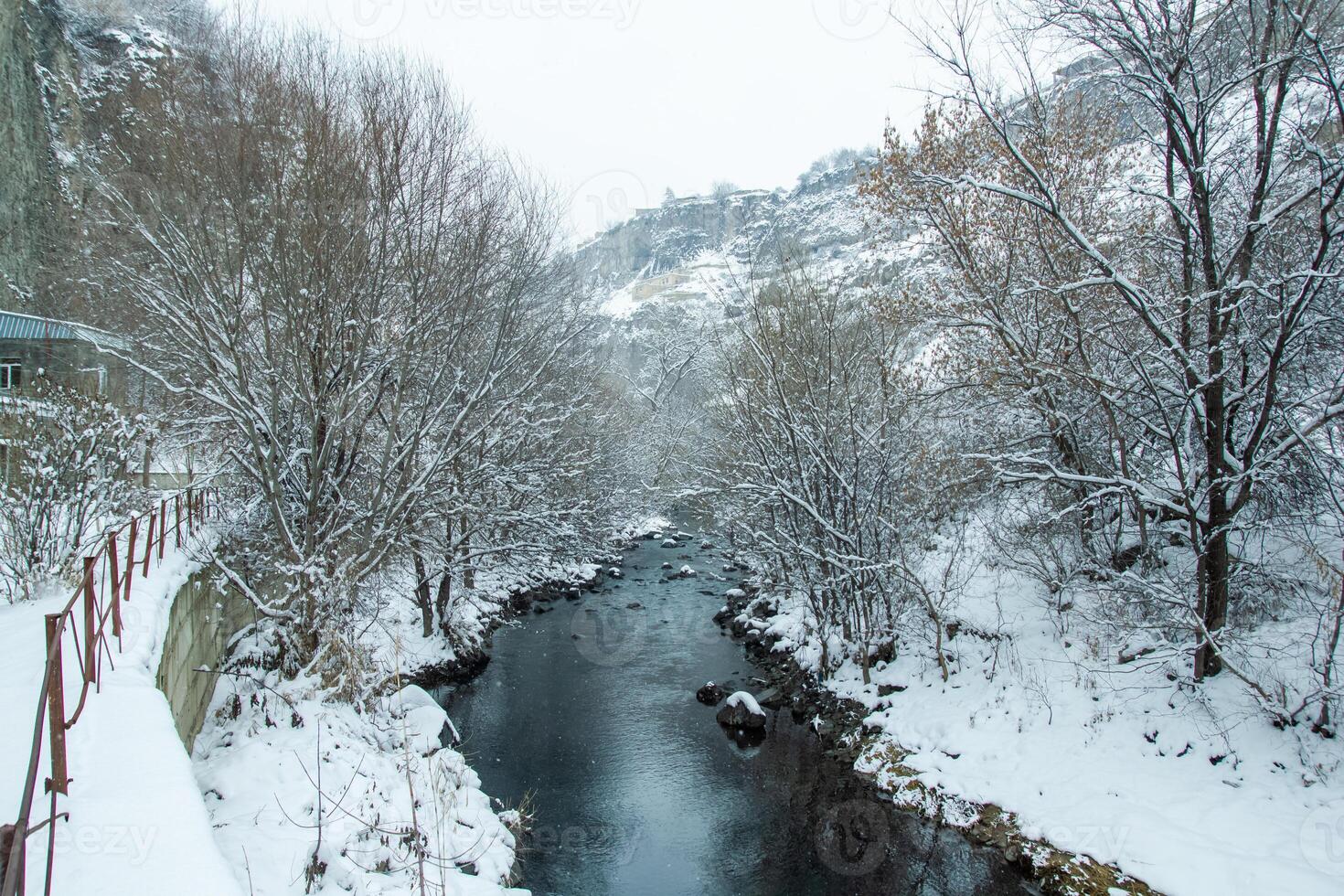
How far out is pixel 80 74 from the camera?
103ft

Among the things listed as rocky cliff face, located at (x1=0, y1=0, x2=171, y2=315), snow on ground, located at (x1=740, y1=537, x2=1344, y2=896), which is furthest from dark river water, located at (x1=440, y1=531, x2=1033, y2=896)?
rocky cliff face, located at (x1=0, y1=0, x2=171, y2=315)

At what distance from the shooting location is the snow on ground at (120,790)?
10.5ft

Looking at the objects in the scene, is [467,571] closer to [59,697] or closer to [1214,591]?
[59,697]

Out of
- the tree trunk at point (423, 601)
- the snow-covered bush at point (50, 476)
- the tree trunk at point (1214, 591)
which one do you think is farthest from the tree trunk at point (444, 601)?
the tree trunk at point (1214, 591)

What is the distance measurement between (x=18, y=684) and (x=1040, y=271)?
12378 mm

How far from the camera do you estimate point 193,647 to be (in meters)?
8.02

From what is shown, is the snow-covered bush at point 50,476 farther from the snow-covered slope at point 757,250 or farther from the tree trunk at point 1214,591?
the tree trunk at point 1214,591

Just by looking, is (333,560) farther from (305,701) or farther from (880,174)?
(880,174)

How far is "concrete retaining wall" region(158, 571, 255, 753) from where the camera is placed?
21.9ft

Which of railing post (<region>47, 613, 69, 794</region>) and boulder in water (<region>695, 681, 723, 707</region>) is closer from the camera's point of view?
railing post (<region>47, 613, 69, 794</region>)

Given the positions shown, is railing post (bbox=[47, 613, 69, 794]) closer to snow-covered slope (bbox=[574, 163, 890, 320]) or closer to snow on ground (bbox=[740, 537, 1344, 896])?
snow on ground (bbox=[740, 537, 1344, 896])

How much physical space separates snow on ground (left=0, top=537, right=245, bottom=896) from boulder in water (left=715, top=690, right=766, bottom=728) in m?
7.85

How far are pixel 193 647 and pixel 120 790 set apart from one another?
4.97 meters

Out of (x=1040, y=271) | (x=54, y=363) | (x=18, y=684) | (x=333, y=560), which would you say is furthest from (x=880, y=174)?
(x=54, y=363)
